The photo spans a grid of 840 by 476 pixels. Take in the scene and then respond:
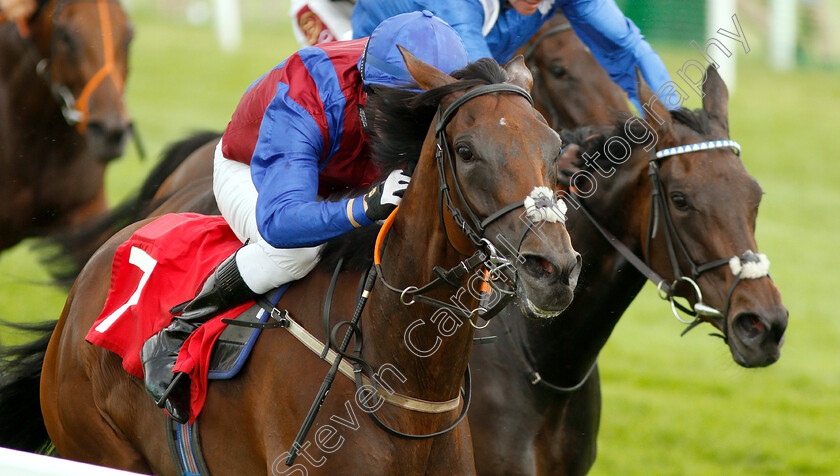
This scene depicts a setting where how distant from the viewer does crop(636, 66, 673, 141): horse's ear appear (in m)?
3.27

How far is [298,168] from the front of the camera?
107 inches

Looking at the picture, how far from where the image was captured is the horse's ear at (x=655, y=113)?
3.27 metres

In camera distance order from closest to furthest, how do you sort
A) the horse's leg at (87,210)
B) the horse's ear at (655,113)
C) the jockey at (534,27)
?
the horse's ear at (655,113) → the jockey at (534,27) → the horse's leg at (87,210)

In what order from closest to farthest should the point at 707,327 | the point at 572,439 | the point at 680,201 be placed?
the point at 680,201, the point at 572,439, the point at 707,327

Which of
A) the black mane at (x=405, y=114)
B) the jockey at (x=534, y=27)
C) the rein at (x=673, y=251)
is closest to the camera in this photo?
the black mane at (x=405, y=114)

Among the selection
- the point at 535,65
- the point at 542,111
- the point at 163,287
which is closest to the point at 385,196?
the point at 163,287

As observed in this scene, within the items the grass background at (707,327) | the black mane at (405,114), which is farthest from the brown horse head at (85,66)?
the black mane at (405,114)

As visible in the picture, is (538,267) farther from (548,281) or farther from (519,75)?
(519,75)

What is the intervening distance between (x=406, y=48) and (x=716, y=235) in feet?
3.80

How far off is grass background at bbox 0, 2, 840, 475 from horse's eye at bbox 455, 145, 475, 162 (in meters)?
1.52

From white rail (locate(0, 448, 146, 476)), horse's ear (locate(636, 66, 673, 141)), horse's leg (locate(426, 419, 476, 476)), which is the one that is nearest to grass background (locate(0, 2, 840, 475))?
horse's ear (locate(636, 66, 673, 141))

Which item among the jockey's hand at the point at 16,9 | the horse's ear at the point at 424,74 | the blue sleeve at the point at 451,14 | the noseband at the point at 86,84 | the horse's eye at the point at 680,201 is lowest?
the noseband at the point at 86,84

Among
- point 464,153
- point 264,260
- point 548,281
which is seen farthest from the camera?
point 264,260

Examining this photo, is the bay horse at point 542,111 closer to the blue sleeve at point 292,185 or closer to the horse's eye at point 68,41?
the horse's eye at point 68,41
